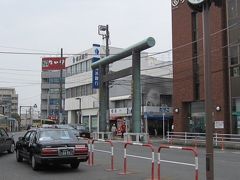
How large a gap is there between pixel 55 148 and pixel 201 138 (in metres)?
24.6

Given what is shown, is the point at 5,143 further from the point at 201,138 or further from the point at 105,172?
the point at 201,138

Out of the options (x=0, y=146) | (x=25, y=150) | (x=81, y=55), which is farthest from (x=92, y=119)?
(x=25, y=150)

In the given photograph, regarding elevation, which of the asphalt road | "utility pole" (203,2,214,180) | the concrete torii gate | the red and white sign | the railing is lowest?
the asphalt road

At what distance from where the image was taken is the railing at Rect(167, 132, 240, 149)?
107ft

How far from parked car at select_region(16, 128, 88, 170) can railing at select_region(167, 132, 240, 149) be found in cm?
1809

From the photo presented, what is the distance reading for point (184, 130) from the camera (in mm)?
42281

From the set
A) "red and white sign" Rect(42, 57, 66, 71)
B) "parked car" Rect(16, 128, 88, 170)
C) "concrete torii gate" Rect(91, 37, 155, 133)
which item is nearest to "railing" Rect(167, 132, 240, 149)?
"concrete torii gate" Rect(91, 37, 155, 133)

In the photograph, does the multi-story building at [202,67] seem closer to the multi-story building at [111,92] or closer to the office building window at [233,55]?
the office building window at [233,55]

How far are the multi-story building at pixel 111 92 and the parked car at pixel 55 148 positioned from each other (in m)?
37.7

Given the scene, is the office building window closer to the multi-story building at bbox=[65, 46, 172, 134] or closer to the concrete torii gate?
the concrete torii gate

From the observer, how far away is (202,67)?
39.3m

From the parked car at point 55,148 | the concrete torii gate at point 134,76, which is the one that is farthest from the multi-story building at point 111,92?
the parked car at point 55,148

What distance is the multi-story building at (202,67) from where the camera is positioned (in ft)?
121

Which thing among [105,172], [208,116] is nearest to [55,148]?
[105,172]
